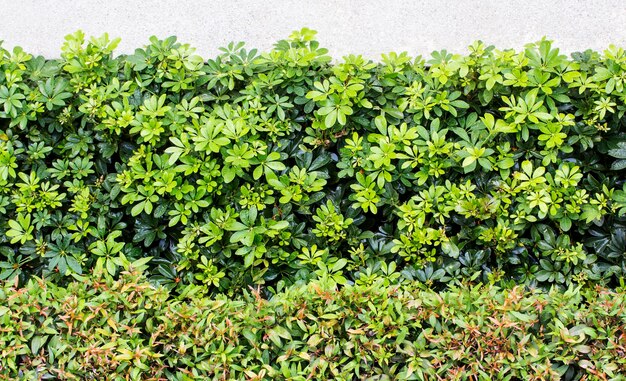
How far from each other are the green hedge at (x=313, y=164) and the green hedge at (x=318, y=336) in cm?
42

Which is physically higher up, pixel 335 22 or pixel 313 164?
pixel 335 22

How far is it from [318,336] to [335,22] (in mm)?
1785

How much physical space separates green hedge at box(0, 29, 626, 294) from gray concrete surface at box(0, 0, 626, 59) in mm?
267

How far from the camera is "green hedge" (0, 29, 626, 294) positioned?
10.4 ft

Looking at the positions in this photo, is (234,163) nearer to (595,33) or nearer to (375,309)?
(375,309)

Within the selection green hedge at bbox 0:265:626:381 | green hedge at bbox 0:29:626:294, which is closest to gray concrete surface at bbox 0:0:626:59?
green hedge at bbox 0:29:626:294

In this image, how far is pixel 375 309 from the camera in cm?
268

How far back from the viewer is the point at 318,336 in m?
2.64

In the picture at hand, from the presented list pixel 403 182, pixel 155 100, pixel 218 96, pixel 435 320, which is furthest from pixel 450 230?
pixel 155 100

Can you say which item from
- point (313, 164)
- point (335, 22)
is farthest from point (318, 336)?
point (335, 22)

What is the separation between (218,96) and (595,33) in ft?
6.53

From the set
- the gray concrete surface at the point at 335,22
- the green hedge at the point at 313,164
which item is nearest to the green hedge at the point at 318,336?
the green hedge at the point at 313,164

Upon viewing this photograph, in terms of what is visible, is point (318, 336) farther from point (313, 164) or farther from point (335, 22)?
point (335, 22)

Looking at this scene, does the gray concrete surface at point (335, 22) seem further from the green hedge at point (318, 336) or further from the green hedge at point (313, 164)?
the green hedge at point (318, 336)
